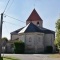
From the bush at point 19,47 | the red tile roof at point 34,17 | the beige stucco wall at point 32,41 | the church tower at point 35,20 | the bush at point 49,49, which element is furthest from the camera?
the red tile roof at point 34,17

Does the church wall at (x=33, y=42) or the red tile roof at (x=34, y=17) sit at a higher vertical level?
the red tile roof at (x=34, y=17)

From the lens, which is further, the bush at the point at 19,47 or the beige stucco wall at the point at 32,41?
the beige stucco wall at the point at 32,41

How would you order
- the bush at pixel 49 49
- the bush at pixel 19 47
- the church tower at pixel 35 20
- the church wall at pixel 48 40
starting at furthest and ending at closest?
the church tower at pixel 35 20 → the church wall at pixel 48 40 → the bush at pixel 49 49 → the bush at pixel 19 47

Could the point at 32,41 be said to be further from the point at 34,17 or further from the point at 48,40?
the point at 34,17

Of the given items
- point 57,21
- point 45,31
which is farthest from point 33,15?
point 57,21

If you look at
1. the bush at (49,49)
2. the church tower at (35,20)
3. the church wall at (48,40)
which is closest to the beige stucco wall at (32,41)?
the bush at (49,49)

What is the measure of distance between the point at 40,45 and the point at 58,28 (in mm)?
16660

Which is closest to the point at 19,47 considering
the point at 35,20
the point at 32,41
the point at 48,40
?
the point at 32,41

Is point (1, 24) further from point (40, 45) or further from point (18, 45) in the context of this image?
point (40, 45)

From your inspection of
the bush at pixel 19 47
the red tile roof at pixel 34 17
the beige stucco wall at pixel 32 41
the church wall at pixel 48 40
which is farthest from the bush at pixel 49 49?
the red tile roof at pixel 34 17

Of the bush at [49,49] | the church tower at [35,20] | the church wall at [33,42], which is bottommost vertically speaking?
the bush at [49,49]

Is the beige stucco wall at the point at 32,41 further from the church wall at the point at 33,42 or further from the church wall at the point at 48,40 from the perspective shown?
the church wall at the point at 48,40

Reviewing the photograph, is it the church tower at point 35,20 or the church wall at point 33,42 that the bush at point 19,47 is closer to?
the church wall at point 33,42

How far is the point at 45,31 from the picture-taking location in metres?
68.1
